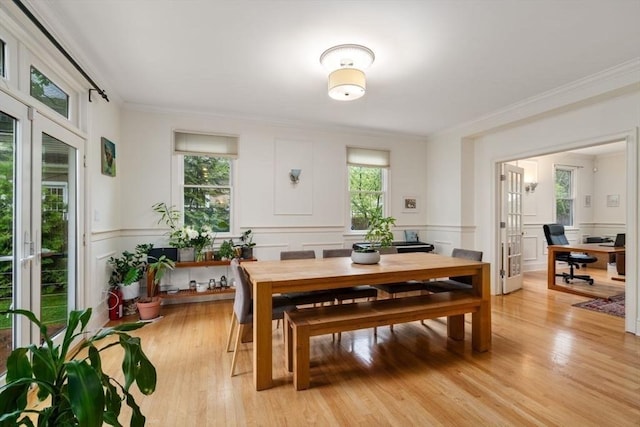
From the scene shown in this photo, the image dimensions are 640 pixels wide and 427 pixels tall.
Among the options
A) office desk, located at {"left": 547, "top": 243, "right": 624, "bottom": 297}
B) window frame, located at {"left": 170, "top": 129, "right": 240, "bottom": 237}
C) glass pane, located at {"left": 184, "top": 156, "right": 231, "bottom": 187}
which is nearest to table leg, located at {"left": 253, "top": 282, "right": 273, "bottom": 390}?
window frame, located at {"left": 170, "top": 129, "right": 240, "bottom": 237}

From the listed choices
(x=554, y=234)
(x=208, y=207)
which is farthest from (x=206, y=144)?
(x=554, y=234)

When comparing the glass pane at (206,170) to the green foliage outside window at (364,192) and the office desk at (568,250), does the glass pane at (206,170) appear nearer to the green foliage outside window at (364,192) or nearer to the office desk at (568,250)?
the green foliage outside window at (364,192)

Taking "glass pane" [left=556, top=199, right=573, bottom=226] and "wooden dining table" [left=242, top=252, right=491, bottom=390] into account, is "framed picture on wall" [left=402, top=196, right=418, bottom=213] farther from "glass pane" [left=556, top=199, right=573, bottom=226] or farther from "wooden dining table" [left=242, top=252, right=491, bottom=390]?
"glass pane" [left=556, top=199, right=573, bottom=226]

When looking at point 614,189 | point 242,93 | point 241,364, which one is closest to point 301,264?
point 241,364

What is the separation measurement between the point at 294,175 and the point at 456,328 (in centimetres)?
297

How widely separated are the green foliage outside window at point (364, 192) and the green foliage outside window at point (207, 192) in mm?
2043

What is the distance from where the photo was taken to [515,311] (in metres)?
3.87

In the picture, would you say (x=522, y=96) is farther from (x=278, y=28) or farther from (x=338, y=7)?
(x=278, y=28)

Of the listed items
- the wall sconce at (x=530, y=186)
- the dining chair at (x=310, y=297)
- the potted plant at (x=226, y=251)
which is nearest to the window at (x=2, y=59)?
the dining chair at (x=310, y=297)

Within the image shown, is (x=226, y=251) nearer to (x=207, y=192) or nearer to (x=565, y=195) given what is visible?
(x=207, y=192)

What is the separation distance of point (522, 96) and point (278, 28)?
119 inches

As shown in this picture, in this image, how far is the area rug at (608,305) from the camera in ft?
12.4

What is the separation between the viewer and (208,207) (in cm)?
443

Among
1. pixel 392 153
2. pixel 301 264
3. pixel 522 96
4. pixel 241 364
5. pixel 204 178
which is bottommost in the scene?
pixel 241 364
